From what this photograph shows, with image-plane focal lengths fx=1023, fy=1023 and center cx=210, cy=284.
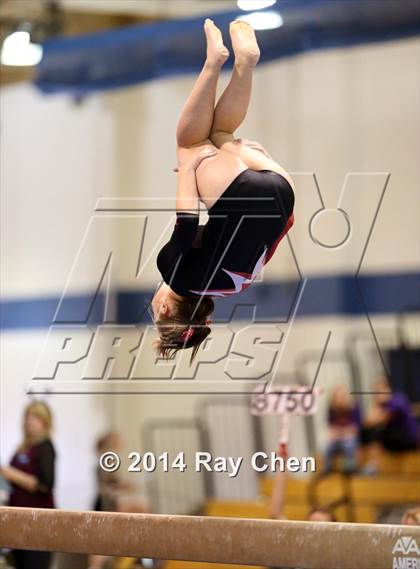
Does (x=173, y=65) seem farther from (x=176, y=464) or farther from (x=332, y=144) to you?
(x=176, y=464)

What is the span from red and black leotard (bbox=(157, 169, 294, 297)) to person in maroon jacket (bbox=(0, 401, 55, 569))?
1516mm

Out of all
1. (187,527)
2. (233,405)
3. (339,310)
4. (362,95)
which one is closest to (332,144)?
(362,95)

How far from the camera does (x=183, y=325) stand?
3.25 m

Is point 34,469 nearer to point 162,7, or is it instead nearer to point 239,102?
point 239,102

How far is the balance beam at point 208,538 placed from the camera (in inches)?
111

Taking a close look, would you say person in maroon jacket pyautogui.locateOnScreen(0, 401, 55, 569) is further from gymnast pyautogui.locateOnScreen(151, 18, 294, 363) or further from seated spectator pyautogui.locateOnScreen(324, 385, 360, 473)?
seated spectator pyautogui.locateOnScreen(324, 385, 360, 473)

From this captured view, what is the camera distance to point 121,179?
7.62 meters

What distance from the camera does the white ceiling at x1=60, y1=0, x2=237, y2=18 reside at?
24.5 ft

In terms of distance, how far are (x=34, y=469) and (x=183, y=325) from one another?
5.20 feet

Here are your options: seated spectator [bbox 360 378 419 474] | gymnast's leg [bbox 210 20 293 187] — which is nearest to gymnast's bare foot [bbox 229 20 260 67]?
gymnast's leg [bbox 210 20 293 187]

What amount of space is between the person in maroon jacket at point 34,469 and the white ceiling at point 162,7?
3.88 metres

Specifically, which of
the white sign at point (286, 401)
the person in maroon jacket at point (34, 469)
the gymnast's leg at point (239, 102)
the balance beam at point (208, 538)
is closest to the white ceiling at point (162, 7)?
the person in maroon jacket at point (34, 469)

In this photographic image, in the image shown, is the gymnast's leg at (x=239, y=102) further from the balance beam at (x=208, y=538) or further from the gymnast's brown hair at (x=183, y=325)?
the balance beam at (x=208, y=538)

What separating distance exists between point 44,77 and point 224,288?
2.99 meters
